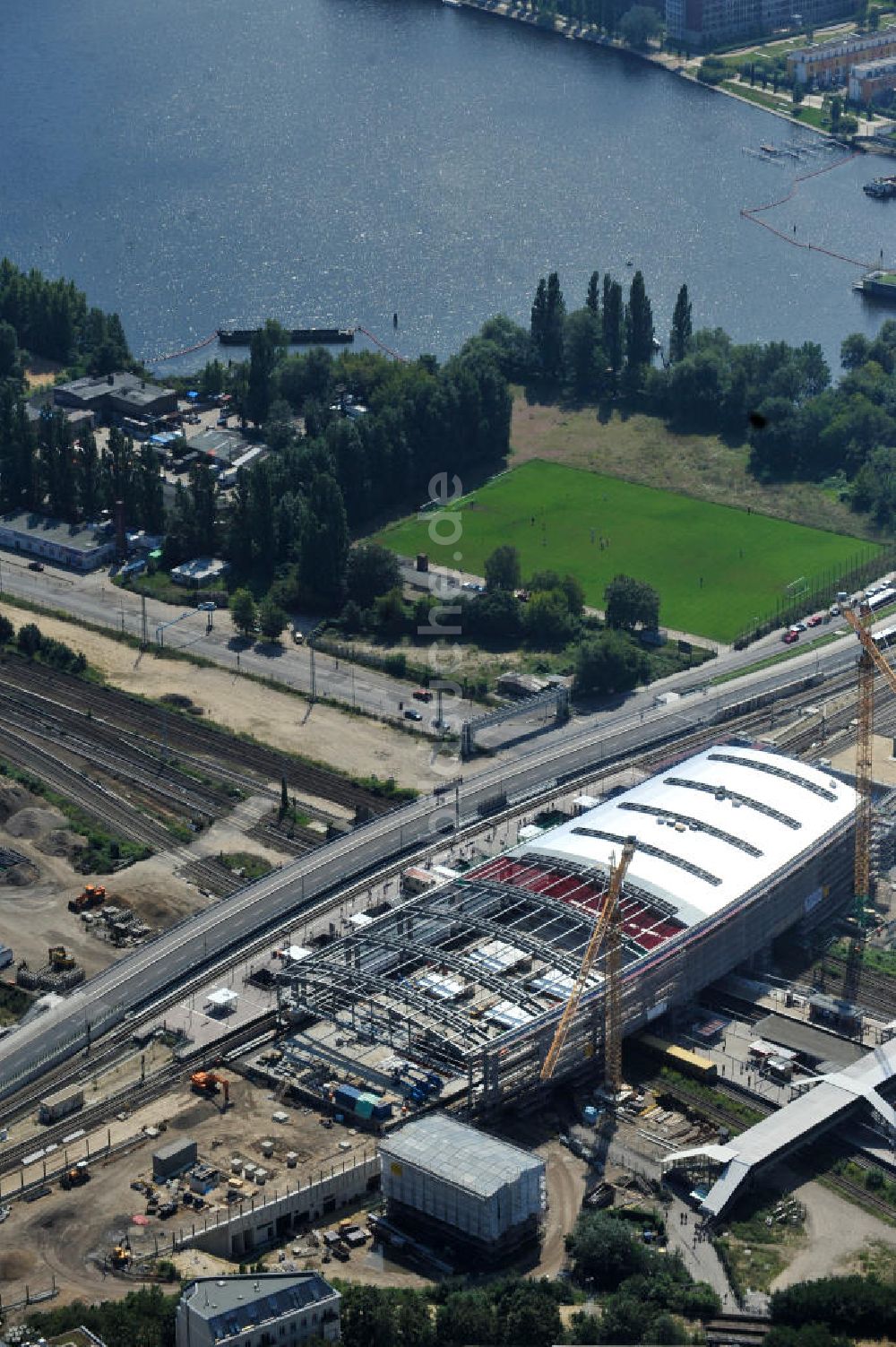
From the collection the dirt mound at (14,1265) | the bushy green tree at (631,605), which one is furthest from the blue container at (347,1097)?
the bushy green tree at (631,605)

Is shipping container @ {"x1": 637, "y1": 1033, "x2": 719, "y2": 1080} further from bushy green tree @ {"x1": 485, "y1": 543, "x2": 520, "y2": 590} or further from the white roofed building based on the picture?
bushy green tree @ {"x1": 485, "y1": 543, "x2": 520, "y2": 590}

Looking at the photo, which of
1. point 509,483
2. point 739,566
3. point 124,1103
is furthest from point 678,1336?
point 509,483

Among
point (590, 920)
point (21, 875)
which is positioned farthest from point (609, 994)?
point (21, 875)

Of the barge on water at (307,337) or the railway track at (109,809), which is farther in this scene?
the barge on water at (307,337)

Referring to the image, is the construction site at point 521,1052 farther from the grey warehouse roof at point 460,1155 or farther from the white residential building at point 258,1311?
the white residential building at point 258,1311

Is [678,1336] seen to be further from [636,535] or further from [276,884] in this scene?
[636,535]
